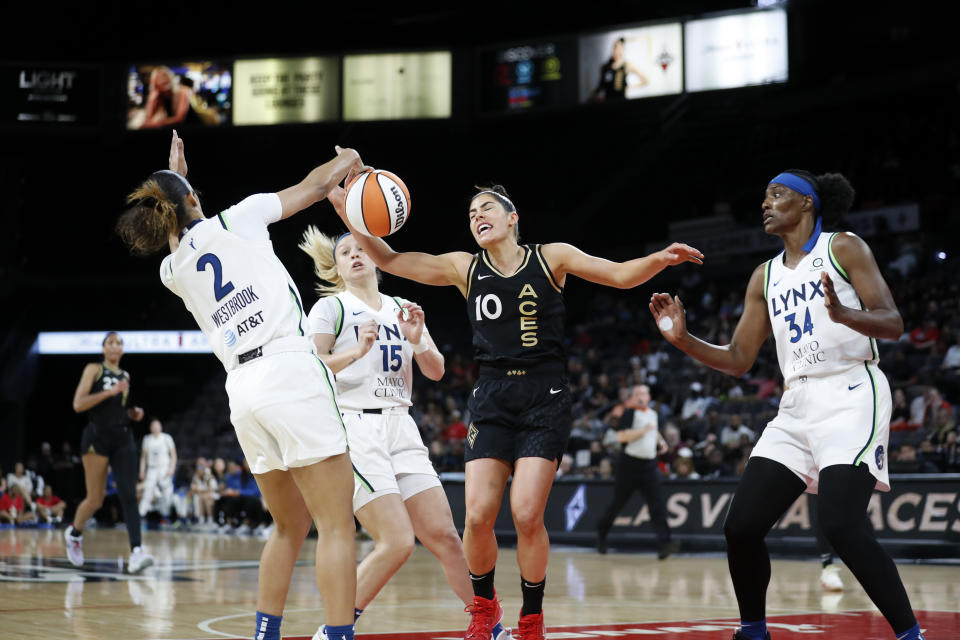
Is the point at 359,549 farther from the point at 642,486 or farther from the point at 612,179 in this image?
the point at 612,179

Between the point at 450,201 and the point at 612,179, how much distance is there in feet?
13.6

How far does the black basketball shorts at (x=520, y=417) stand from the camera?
5.32 m

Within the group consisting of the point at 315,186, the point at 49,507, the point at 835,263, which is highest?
the point at 315,186

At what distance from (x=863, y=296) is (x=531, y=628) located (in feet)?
7.16

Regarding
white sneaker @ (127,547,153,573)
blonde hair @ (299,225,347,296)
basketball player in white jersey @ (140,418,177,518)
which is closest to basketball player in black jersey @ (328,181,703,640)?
blonde hair @ (299,225,347,296)

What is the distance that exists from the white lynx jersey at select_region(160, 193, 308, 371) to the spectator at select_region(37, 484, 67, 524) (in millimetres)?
20479

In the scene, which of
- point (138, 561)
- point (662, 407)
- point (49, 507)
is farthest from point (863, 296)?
point (49, 507)

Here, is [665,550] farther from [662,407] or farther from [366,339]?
[366,339]

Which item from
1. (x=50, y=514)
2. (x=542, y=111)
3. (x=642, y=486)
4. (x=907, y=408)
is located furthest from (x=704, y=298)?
(x=50, y=514)

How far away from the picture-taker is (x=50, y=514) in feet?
76.6

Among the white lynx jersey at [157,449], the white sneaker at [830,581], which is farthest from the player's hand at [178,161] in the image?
the white lynx jersey at [157,449]

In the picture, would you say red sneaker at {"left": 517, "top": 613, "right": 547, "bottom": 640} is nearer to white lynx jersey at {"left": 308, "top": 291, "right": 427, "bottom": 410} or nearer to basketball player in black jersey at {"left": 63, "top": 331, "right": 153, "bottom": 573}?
white lynx jersey at {"left": 308, "top": 291, "right": 427, "bottom": 410}

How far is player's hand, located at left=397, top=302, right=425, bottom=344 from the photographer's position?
5652mm

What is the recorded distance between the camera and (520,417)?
17.6 feet
